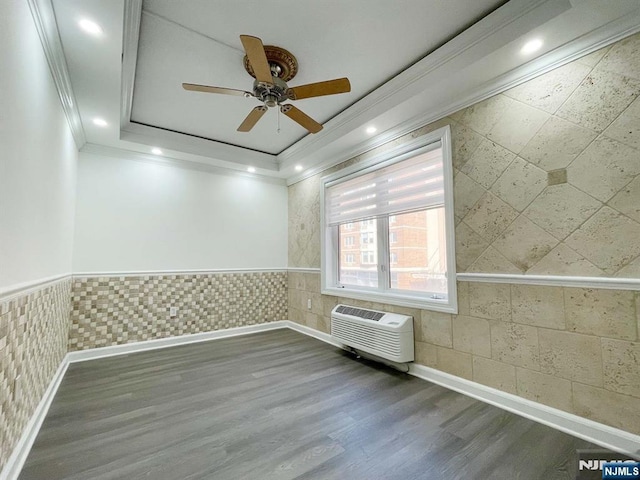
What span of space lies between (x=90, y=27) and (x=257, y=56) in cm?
101

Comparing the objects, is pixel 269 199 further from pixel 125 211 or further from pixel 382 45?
pixel 382 45

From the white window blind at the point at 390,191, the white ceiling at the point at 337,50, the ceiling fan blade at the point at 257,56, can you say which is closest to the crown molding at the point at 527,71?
the white ceiling at the point at 337,50

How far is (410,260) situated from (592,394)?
1664mm

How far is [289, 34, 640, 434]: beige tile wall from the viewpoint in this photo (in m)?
1.73

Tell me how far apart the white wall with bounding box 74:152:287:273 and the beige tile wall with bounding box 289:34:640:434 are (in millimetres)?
3025

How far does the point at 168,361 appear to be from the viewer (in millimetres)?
3264

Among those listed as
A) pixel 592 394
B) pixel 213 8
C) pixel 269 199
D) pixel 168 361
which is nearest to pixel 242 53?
pixel 213 8

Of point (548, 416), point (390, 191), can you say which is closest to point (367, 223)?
point (390, 191)

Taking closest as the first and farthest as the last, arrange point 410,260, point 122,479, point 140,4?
point 122,479, point 140,4, point 410,260

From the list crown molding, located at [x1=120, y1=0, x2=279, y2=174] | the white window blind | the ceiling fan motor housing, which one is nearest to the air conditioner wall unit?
the white window blind

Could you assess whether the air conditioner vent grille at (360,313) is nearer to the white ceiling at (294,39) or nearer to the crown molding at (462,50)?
the crown molding at (462,50)

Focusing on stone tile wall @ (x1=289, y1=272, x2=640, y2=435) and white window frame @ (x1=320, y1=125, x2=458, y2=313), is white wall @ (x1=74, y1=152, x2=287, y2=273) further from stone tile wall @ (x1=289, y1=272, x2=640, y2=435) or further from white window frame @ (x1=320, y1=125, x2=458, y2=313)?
stone tile wall @ (x1=289, y1=272, x2=640, y2=435)

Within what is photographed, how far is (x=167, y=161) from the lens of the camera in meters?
3.96

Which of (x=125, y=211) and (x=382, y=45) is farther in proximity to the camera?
(x=125, y=211)
